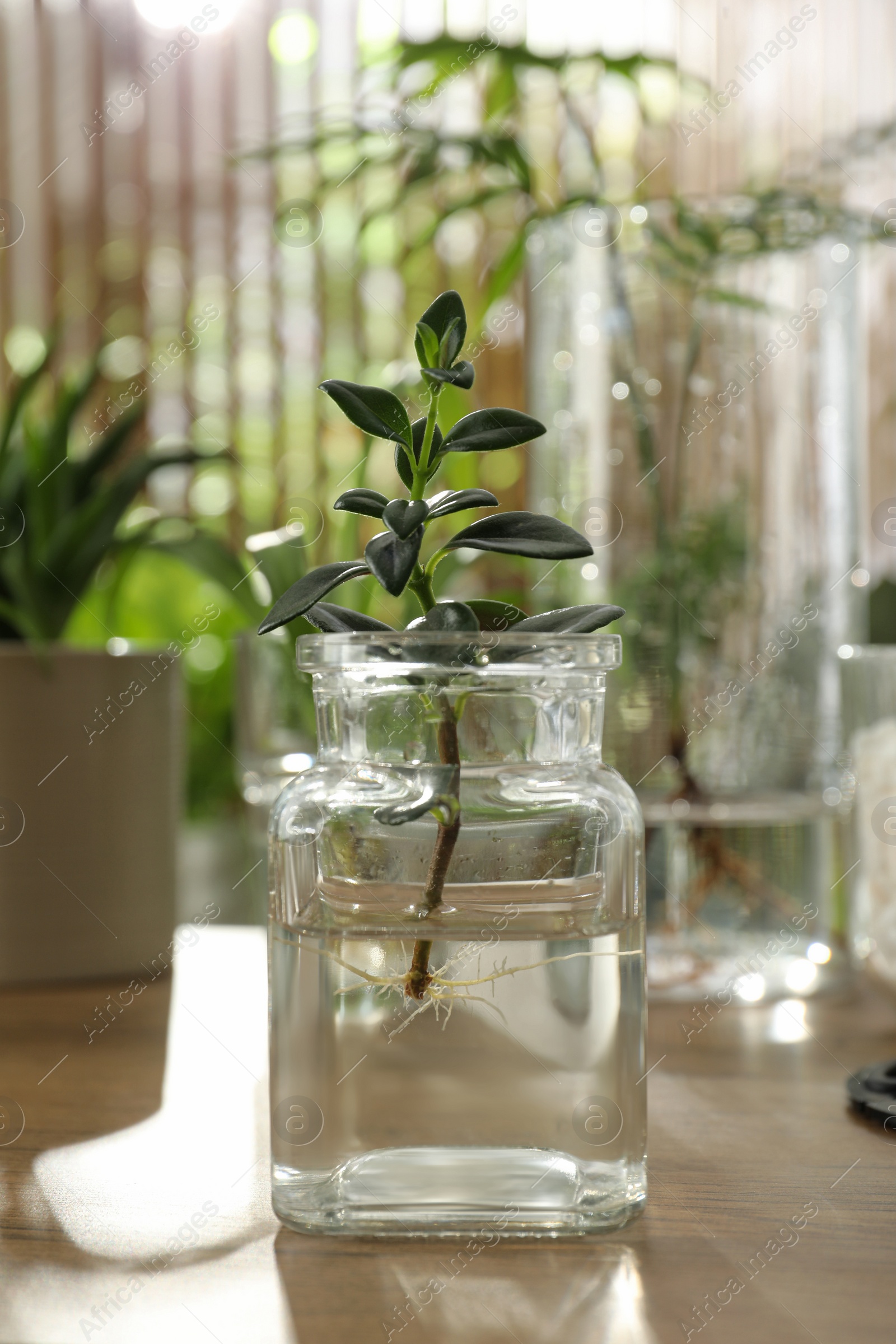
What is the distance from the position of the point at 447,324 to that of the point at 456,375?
0.03m

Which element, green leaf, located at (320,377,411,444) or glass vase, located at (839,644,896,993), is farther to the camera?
glass vase, located at (839,644,896,993)

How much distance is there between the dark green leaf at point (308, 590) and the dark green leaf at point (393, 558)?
0.01 meters

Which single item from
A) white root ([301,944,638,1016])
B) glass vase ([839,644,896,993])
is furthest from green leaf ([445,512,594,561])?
glass vase ([839,644,896,993])

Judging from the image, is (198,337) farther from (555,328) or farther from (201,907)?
(555,328)

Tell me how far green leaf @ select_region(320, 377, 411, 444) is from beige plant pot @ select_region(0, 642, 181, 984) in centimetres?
39

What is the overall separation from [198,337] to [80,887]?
1.37 meters

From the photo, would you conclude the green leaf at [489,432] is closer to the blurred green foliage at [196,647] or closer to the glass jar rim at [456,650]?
the glass jar rim at [456,650]

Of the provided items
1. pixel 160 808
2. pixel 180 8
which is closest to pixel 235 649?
pixel 160 808

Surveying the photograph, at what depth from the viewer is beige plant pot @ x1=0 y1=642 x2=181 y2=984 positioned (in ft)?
2.27

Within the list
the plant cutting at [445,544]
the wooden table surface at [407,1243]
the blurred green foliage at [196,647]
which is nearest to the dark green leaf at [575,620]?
the plant cutting at [445,544]

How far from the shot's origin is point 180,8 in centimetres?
184

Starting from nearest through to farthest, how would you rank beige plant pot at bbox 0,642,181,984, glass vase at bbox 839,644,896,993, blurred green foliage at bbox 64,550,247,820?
1. glass vase at bbox 839,644,896,993
2. beige plant pot at bbox 0,642,181,984
3. blurred green foliage at bbox 64,550,247,820

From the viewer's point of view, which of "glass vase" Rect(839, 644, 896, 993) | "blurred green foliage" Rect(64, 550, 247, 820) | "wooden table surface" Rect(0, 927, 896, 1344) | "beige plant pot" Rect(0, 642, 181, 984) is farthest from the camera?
"blurred green foliage" Rect(64, 550, 247, 820)

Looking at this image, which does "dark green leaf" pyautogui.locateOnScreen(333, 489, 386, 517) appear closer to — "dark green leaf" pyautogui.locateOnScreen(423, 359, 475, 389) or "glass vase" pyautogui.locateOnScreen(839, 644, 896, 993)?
"dark green leaf" pyautogui.locateOnScreen(423, 359, 475, 389)
